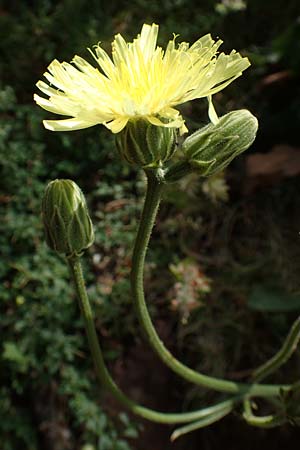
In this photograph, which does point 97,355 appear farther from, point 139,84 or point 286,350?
point 139,84

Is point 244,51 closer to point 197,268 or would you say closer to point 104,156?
point 104,156

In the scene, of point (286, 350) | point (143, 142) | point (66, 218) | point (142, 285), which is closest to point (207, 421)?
point (286, 350)

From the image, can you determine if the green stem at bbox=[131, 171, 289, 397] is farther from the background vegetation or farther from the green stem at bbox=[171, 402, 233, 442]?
the background vegetation

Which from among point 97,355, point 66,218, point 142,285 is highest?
point 66,218

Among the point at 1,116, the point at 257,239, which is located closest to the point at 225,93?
the point at 257,239

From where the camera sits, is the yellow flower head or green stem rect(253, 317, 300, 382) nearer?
the yellow flower head

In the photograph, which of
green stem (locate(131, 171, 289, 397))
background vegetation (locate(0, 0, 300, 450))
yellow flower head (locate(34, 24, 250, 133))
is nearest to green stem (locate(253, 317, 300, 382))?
green stem (locate(131, 171, 289, 397))

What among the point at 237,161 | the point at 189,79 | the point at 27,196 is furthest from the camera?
the point at 237,161
